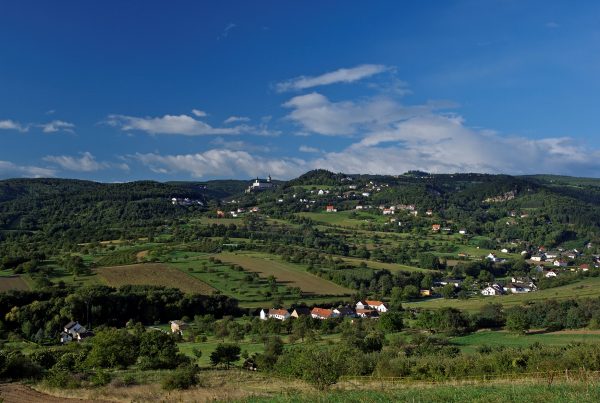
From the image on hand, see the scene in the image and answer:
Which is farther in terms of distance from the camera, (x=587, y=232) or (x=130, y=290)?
(x=587, y=232)

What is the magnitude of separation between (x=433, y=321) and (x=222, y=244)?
59.6 m

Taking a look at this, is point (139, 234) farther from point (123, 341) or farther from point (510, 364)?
point (510, 364)

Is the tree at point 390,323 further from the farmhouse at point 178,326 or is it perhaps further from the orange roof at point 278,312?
the farmhouse at point 178,326

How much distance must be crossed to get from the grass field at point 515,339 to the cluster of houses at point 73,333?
36.8 meters

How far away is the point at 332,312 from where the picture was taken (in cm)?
6712

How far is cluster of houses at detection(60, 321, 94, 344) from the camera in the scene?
5069cm

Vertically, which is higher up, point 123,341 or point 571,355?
point 571,355

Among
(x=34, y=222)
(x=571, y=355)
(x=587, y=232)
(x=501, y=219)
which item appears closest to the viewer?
(x=571, y=355)

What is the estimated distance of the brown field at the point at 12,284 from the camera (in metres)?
60.3

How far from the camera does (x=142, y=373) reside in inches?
1217

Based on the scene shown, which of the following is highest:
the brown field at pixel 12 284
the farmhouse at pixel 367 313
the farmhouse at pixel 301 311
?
the brown field at pixel 12 284

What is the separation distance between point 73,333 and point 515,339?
145 ft

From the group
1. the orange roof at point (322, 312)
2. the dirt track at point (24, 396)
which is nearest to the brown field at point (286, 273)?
the orange roof at point (322, 312)

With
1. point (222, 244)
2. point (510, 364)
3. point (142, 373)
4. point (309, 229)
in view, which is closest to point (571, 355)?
point (510, 364)
